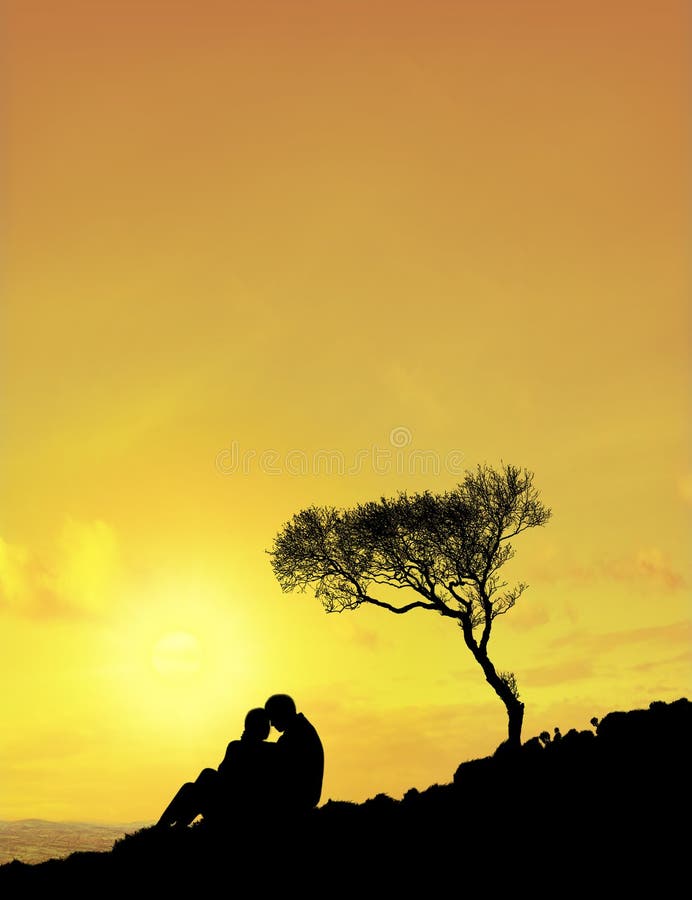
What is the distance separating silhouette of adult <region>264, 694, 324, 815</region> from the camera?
51.8ft

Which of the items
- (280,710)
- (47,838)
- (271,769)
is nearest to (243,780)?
(271,769)

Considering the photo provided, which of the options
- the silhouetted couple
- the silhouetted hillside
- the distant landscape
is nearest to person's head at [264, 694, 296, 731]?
the silhouetted couple

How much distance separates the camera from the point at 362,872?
1816cm

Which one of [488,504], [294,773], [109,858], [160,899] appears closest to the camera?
[294,773]

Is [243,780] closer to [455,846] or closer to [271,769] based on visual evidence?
[271,769]

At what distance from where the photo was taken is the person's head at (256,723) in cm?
1582

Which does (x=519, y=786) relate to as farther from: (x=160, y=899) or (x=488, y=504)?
(x=488, y=504)

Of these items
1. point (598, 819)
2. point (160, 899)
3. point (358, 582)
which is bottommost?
point (160, 899)

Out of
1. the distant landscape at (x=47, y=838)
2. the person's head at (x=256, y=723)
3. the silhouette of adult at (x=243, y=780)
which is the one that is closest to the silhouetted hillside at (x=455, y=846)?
the silhouette of adult at (x=243, y=780)

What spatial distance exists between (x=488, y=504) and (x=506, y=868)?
25.6 meters

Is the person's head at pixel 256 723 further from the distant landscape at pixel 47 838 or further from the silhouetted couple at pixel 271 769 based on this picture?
the distant landscape at pixel 47 838

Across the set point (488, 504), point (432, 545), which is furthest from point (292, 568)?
point (488, 504)

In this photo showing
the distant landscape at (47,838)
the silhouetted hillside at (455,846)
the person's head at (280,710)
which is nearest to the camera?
the person's head at (280,710)

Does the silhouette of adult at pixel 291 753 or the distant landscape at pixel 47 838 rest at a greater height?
the distant landscape at pixel 47 838
